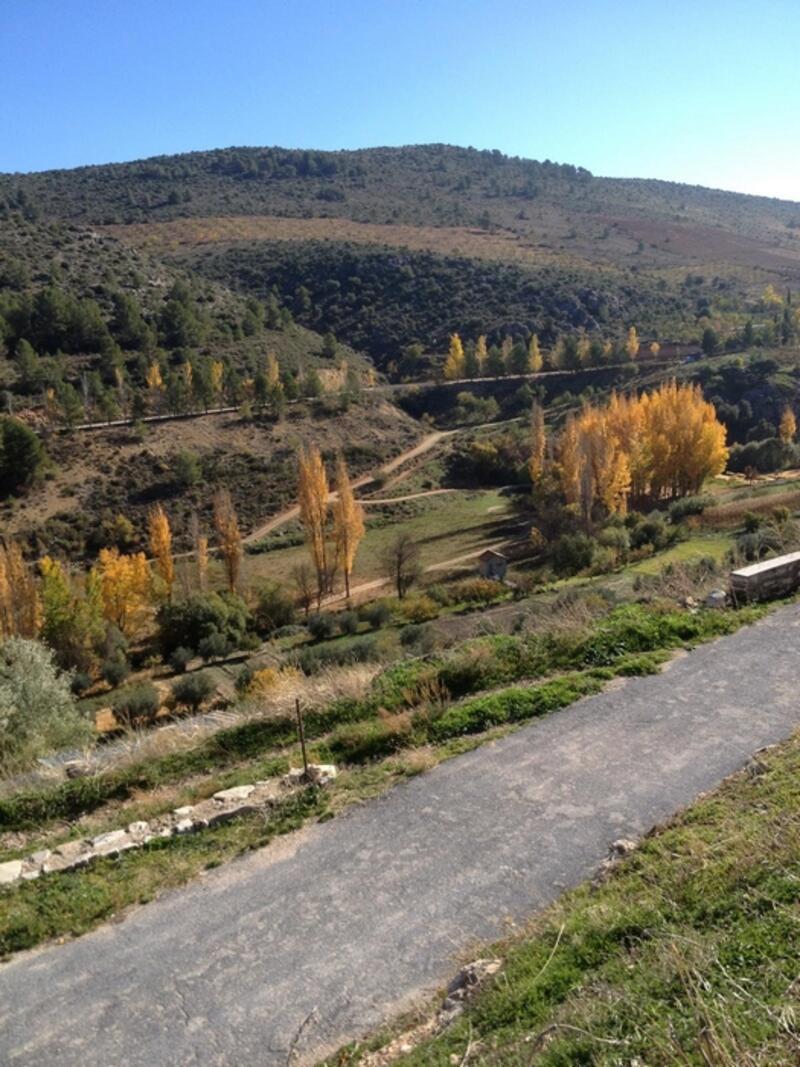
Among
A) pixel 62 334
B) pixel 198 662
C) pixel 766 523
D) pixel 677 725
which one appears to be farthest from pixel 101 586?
pixel 62 334

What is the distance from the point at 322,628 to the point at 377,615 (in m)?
2.64

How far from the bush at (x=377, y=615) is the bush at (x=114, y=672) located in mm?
10773

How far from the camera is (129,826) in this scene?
7.44 m

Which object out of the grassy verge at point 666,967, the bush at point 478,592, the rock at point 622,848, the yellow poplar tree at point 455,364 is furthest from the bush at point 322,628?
the yellow poplar tree at point 455,364

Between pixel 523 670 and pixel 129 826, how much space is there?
5.39 metres

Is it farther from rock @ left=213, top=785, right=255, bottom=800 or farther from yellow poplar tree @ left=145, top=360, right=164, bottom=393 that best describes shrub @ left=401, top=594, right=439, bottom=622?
yellow poplar tree @ left=145, top=360, right=164, bottom=393

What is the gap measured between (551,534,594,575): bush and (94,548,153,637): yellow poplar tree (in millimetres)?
21004

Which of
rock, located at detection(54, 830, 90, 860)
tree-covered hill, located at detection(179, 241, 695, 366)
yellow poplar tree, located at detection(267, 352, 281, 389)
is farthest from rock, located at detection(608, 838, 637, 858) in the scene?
tree-covered hill, located at detection(179, 241, 695, 366)

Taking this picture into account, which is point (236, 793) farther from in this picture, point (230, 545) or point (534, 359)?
point (534, 359)

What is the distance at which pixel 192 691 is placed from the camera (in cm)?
2448

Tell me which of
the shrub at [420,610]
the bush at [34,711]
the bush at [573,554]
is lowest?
the shrub at [420,610]

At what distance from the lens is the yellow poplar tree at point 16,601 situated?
1280 inches

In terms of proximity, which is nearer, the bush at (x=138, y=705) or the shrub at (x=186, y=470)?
the bush at (x=138, y=705)

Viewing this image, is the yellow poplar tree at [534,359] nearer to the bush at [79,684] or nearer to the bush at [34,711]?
the bush at [79,684]
